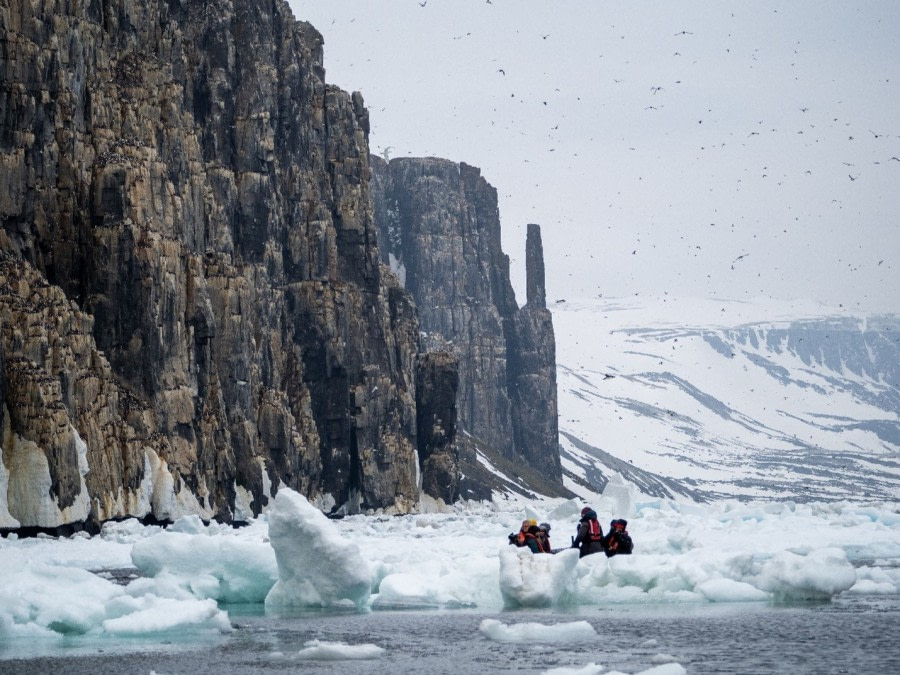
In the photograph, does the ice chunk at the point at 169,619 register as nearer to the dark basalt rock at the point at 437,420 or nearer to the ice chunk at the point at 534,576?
the ice chunk at the point at 534,576

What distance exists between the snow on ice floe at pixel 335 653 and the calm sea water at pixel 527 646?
0.23 metres

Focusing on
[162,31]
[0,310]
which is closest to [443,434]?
[162,31]

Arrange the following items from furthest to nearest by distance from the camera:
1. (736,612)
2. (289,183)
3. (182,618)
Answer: (289,183) → (736,612) → (182,618)

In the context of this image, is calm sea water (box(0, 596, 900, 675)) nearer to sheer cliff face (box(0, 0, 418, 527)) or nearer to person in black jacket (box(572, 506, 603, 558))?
person in black jacket (box(572, 506, 603, 558))

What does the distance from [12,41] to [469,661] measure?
240 feet

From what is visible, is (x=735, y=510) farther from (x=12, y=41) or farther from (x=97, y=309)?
(x=12, y=41)

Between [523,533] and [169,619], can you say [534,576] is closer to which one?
[523,533]

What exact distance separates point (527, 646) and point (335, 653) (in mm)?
4171

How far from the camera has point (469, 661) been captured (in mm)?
30656

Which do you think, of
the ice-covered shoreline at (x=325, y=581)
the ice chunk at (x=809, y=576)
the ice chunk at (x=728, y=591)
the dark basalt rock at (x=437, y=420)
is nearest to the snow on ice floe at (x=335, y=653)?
the ice-covered shoreline at (x=325, y=581)

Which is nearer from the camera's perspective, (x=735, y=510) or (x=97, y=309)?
(x=735, y=510)

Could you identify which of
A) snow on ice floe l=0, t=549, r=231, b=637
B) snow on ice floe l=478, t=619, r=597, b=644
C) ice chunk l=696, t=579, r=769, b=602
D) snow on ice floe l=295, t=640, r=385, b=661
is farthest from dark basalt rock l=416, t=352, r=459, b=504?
snow on ice floe l=295, t=640, r=385, b=661

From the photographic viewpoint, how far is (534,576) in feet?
130

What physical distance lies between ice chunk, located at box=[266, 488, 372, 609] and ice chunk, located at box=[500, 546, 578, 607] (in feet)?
11.8
